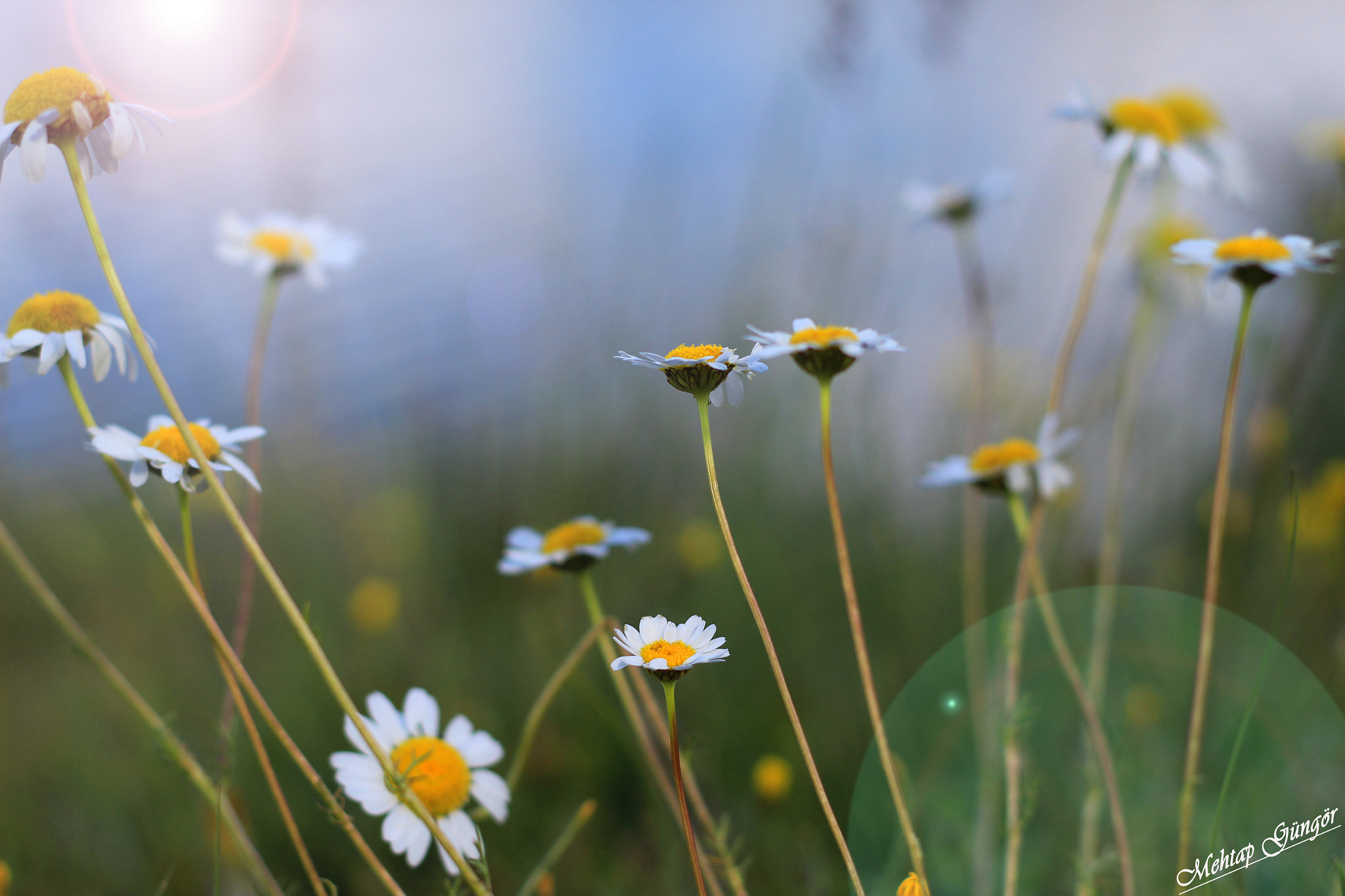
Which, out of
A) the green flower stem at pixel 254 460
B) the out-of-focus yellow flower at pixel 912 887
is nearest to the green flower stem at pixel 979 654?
the out-of-focus yellow flower at pixel 912 887

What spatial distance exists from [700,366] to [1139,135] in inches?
34.5

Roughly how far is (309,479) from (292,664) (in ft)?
2.59

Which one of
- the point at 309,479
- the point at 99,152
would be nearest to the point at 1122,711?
the point at 99,152

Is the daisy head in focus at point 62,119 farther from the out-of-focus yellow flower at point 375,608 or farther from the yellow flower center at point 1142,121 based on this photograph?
the out-of-focus yellow flower at point 375,608

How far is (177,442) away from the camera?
75 centimetres

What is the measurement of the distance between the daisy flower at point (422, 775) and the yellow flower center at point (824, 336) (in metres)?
0.47

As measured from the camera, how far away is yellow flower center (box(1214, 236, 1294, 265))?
82cm

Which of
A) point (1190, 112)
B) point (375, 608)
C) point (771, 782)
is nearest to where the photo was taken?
point (771, 782)

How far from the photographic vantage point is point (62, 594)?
2.17m

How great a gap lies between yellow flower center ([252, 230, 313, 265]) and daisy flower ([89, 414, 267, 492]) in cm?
45

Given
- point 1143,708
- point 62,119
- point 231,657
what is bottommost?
point 1143,708

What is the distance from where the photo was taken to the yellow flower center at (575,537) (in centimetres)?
90

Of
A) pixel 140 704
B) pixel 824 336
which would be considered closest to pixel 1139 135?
pixel 824 336

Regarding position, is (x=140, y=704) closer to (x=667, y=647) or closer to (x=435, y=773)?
(x=435, y=773)
